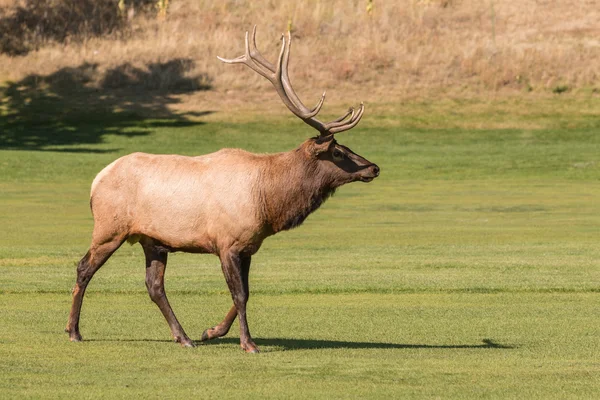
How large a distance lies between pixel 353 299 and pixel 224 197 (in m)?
4.39

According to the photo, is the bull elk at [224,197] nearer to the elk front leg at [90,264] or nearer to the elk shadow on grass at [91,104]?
the elk front leg at [90,264]

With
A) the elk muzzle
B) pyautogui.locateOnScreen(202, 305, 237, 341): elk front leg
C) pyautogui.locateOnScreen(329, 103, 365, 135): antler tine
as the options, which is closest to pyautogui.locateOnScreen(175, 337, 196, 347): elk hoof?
pyautogui.locateOnScreen(202, 305, 237, 341): elk front leg

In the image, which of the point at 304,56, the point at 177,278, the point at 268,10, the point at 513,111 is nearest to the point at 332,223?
the point at 177,278

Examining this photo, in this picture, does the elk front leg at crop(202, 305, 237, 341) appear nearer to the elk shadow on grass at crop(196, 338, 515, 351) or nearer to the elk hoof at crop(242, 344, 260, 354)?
the elk shadow on grass at crop(196, 338, 515, 351)

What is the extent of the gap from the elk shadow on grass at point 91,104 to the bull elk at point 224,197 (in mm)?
36229

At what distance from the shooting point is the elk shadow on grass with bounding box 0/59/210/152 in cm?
5184

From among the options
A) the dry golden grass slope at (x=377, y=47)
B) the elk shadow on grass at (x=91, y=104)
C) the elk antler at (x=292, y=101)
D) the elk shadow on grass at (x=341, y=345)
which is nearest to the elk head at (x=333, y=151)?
the elk antler at (x=292, y=101)

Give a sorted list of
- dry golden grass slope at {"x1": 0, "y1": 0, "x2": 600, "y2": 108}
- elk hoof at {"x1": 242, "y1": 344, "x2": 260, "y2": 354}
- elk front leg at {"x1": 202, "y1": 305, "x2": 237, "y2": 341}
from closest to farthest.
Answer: elk hoof at {"x1": 242, "y1": 344, "x2": 260, "y2": 354}, elk front leg at {"x1": 202, "y1": 305, "x2": 237, "y2": 341}, dry golden grass slope at {"x1": 0, "y1": 0, "x2": 600, "y2": 108}

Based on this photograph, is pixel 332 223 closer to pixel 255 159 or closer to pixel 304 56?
pixel 255 159

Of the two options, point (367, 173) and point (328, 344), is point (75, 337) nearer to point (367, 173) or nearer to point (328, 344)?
point (328, 344)

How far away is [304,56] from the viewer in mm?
61750

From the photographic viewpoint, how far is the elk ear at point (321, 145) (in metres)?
12.6

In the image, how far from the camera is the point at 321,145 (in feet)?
41.4

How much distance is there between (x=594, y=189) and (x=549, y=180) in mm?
4186
